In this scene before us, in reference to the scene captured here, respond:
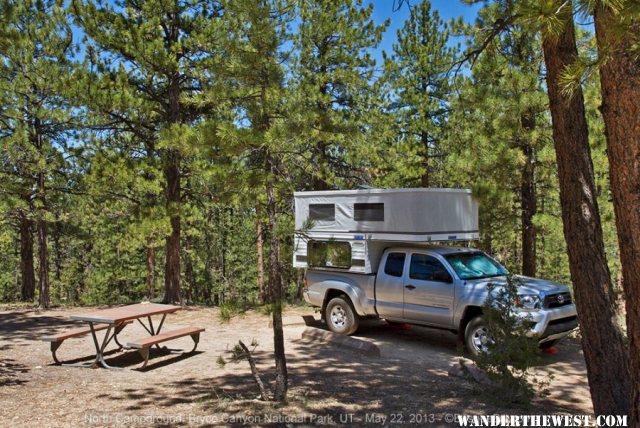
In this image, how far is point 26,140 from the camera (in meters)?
13.5

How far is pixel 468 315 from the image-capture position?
27.7 feet

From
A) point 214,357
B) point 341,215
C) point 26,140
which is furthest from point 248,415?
point 26,140

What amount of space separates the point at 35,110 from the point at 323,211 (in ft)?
28.4

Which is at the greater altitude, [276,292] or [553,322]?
[276,292]

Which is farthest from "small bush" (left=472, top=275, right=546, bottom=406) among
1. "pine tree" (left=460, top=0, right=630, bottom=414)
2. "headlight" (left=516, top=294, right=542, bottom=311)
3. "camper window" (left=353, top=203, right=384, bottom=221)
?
"camper window" (left=353, top=203, right=384, bottom=221)

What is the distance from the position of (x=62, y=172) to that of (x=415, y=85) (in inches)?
461

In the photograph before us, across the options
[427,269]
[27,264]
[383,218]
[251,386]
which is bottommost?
[251,386]

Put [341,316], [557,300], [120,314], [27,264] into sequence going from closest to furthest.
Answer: [120,314], [557,300], [341,316], [27,264]

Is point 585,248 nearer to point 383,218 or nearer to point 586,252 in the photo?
point 586,252

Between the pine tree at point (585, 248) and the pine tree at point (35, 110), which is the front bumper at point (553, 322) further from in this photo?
the pine tree at point (35, 110)

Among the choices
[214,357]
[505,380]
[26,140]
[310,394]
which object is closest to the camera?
[505,380]

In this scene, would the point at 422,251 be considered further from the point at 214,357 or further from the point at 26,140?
the point at 26,140

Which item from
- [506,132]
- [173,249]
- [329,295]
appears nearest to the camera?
[329,295]

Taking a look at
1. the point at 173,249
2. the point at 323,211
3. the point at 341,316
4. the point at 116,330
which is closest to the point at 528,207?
the point at 323,211
